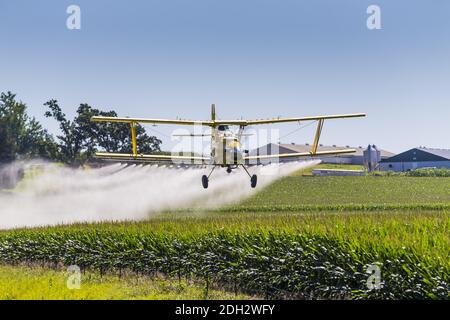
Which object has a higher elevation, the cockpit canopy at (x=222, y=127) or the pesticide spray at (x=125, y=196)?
the cockpit canopy at (x=222, y=127)

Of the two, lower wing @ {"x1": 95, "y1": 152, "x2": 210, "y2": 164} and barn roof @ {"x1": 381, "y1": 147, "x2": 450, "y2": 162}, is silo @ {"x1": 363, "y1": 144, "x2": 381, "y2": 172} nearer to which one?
barn roof @ {"x1": 381, "y1": 147, "x2": 450, "y2": 162}

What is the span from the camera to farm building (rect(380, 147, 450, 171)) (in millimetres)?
126562

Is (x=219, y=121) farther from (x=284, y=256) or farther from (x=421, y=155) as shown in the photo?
(x=421, y=155)

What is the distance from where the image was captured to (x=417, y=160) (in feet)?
428

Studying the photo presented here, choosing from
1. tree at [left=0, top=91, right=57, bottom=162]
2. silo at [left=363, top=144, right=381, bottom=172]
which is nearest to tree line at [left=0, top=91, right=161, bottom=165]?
tree at [left=0, top=91, right=57, bottom=162]

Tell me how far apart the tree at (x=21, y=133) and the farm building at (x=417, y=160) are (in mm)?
82434

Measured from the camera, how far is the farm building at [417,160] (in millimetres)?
126562

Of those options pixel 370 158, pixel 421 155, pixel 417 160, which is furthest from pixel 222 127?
pixel 421 155

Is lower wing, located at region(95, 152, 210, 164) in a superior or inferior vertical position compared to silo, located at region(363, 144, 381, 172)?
superior

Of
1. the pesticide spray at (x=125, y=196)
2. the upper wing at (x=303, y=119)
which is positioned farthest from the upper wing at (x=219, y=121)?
the pesticide spray at (x=125, y=196)

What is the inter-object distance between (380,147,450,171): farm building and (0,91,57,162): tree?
82434 mm

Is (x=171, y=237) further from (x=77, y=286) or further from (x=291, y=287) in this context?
(x=291, y=287)

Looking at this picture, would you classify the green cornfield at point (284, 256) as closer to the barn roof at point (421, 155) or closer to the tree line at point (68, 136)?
the tree line at point (68, 136)
